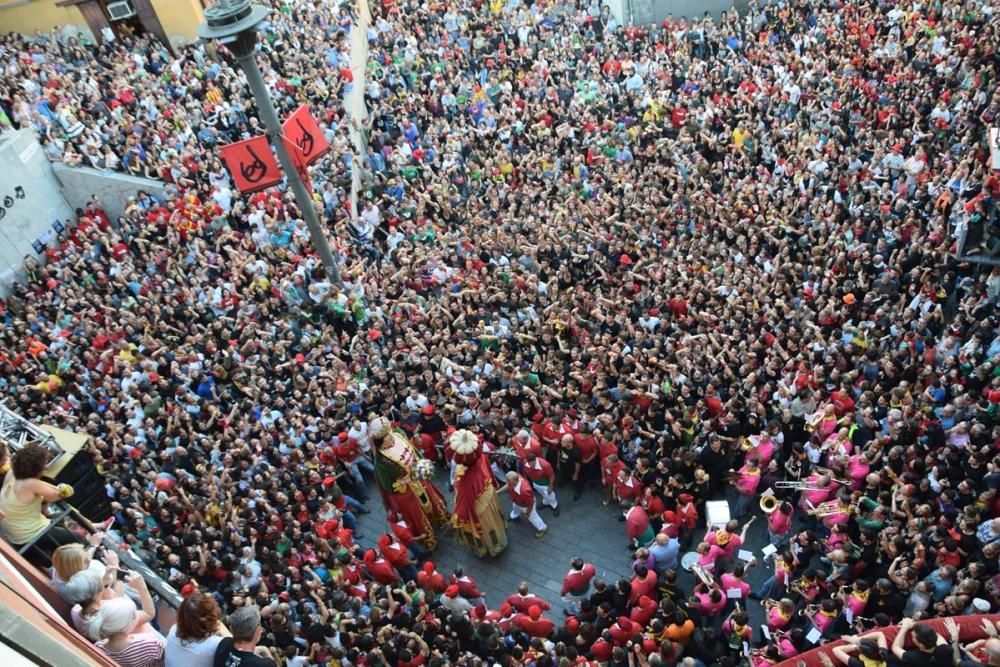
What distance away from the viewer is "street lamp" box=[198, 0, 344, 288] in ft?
40.7

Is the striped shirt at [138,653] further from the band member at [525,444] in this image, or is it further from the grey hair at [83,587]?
the band member at [525,444]

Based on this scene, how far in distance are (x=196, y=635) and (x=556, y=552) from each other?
6.96 metres

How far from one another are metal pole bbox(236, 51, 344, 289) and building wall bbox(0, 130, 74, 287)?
24.4 feet

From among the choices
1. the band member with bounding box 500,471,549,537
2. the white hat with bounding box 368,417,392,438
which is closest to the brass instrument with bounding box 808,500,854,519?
the band member with bounding box 500,471,549,537

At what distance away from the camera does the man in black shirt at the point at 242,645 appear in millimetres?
5180

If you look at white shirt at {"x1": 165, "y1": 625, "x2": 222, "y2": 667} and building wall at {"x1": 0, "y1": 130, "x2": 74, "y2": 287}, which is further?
building wall at {"x1": 0, "y1": 130, "x2": 74, "y2": 287}

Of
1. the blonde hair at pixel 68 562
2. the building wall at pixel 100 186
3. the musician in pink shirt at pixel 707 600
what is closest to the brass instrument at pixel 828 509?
the musician in pink shirt at pixel 707 600

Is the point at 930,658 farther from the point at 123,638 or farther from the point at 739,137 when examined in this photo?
the point at 739,137

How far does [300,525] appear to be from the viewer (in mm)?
10977

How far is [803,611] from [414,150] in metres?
15.2

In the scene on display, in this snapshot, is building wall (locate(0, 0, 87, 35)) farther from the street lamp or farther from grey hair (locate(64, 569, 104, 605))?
grey hair (locate(64, 569, 104, 605))

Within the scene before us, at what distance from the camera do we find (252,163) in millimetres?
14188

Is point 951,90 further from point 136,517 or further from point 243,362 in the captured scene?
point 136,517

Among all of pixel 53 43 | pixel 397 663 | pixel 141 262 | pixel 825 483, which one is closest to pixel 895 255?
pixel 825 483
